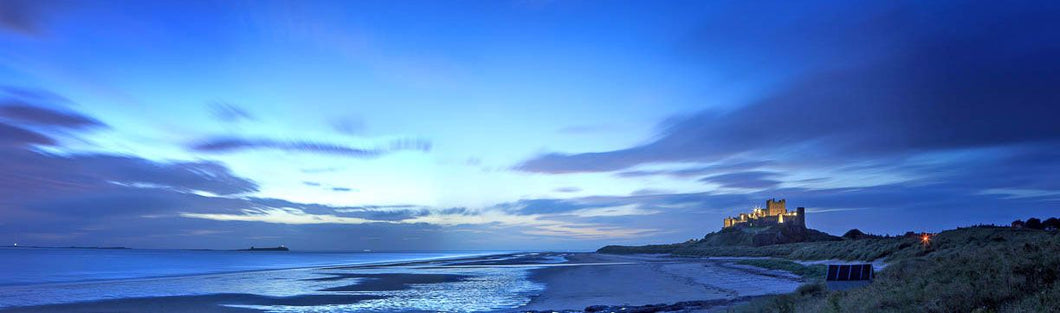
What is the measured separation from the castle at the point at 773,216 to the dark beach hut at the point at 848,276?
11830 cm

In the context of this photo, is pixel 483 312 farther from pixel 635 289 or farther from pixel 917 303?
pixel 917 303

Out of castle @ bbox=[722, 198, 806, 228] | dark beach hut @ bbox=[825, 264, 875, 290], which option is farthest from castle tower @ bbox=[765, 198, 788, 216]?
dark beach hut @ bbox=[825, 264, 875, 290]

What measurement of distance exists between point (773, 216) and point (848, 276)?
437 feet

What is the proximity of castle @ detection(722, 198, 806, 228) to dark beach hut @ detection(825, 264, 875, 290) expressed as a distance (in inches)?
4657

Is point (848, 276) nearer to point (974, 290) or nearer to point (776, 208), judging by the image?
point (974, 290)

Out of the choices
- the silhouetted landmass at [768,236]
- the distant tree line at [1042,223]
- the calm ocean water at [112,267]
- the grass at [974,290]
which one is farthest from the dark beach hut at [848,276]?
the silhouetted landmass at [768,236]

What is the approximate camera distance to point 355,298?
27875mm

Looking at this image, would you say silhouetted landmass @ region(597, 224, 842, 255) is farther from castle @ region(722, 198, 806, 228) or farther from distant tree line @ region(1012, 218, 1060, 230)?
distant tree line @ region(1012, 218, 1060, 230)

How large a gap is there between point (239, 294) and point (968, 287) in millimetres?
32113

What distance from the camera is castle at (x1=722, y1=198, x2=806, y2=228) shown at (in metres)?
131

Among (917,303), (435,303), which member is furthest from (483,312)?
(917,303)

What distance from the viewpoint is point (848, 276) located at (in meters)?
16.7

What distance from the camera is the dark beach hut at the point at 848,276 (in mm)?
16453

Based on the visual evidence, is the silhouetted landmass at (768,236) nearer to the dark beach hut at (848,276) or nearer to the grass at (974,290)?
the dark beach hut at (848,276)
